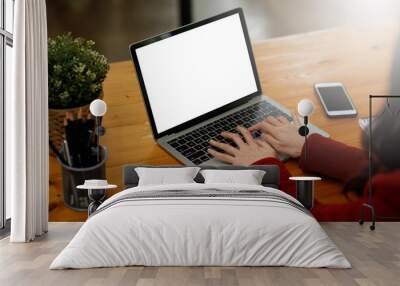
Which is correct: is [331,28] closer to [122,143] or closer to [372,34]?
[372,34]

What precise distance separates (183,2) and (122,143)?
1.72 m

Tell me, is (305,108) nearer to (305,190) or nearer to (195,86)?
(305,190)

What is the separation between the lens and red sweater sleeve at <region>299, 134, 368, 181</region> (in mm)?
6734

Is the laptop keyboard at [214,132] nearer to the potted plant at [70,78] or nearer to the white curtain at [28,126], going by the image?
the potted plant at [70,78]

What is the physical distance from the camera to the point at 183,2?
6.95m

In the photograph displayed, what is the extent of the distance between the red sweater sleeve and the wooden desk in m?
0.09

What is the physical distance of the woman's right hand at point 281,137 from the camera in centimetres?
678

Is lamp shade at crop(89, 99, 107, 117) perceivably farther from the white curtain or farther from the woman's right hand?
the woman's right hand

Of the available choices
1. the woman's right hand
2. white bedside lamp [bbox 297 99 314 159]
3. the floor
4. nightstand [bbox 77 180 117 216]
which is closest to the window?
nightstand [bbox 77 180 117 216]

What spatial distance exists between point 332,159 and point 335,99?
0.69m

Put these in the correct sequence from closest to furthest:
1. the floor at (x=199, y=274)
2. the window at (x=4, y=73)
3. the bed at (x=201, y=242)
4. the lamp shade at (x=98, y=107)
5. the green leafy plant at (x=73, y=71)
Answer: the floor at (x=199, y=274), the bed at (x=201, y=242), the window at (x=4, y=73), the lamp shade at (x=98, y=107), the green leafy plant at (x=73, y=71)

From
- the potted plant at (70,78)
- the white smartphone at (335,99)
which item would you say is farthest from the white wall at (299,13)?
the potted plant at (70,78)

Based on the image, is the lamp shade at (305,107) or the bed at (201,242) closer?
the bed at (201,242)

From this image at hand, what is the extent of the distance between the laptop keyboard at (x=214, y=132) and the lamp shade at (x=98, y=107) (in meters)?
0.79
